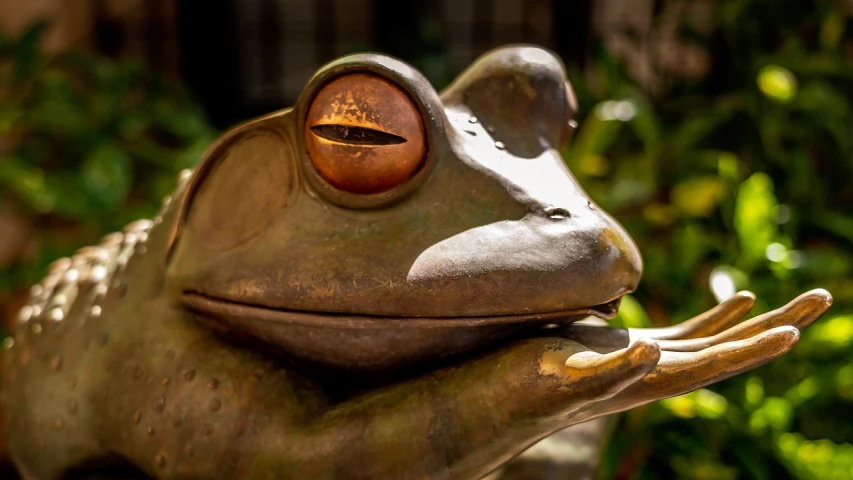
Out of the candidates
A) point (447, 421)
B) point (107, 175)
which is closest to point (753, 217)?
point (447, 421)

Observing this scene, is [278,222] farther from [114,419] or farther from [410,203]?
[114,419]

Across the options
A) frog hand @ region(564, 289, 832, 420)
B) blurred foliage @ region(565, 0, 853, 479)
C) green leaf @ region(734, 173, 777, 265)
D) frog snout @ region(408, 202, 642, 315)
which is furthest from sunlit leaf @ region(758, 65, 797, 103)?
frog snout @ region(408, 202, 642, 315)

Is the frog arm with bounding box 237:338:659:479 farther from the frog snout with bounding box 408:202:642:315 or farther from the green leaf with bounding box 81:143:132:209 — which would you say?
→ the green leaf with bounding box 81:143:132:209

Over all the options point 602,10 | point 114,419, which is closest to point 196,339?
point 114,419

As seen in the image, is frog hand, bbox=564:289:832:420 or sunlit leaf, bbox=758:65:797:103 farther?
sunlit leaf, bbox=758:65:797:103

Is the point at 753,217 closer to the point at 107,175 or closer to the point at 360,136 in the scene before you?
the point at 360,136
